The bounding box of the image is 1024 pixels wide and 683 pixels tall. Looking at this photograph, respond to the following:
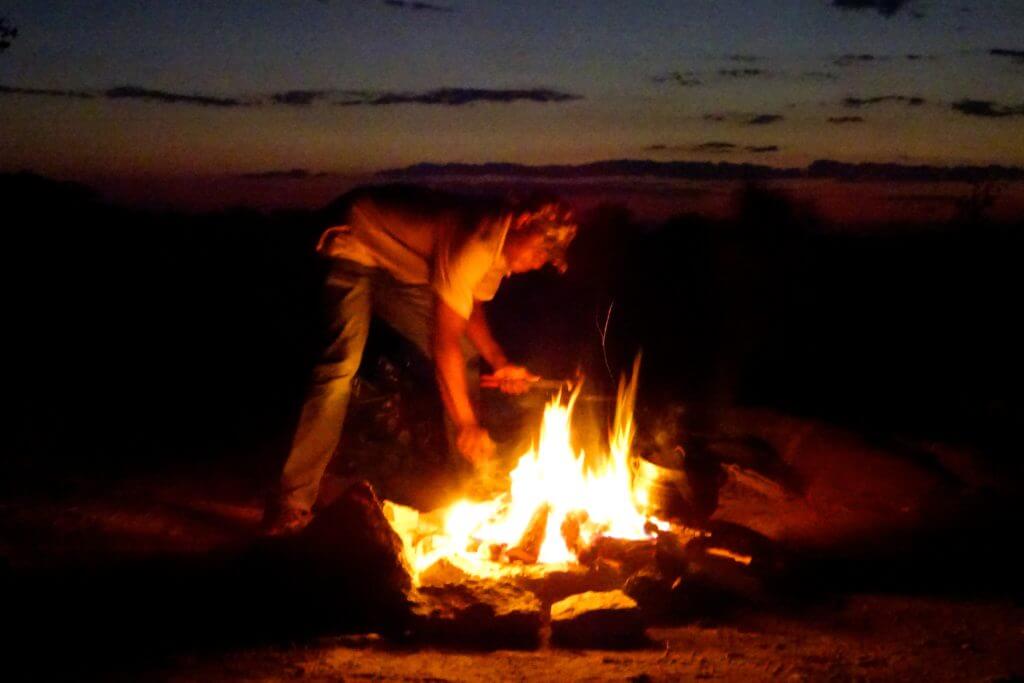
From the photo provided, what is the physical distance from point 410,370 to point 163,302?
889 centimetres

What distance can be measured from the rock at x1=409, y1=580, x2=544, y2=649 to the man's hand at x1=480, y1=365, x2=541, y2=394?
152 cm

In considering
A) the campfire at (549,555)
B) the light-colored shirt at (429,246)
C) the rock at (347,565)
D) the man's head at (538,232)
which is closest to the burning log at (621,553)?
the campfire at (549,555)

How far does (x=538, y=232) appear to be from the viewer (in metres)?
4.50

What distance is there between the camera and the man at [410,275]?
4492 mm

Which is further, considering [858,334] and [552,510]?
[858,334]

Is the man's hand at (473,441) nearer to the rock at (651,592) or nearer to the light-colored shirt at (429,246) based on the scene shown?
the light-colored shirt at (429,246)

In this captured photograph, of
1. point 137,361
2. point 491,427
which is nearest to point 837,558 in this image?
point 491,427

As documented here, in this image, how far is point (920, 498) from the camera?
5840 mm

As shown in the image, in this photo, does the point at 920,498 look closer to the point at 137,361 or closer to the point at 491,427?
the point at 491,427

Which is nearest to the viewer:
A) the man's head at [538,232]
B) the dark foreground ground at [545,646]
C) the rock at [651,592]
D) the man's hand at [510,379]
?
the dark foreground ground at [545,646]

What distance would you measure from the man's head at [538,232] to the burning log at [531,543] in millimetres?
1287

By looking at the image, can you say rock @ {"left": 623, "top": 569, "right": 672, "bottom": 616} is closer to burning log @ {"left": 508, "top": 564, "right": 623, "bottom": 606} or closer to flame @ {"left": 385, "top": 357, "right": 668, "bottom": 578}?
burning log @ {"left": 508, "top": 564, "right": 623, "bottom": 606}

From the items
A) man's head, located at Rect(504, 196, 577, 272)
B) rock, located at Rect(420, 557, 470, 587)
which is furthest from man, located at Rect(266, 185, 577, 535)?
rock, located at Rect(420, 557, 470, 587)

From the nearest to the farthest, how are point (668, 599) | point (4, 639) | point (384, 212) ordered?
point (4, 639) < point (668, 599) < point (384, 212)
